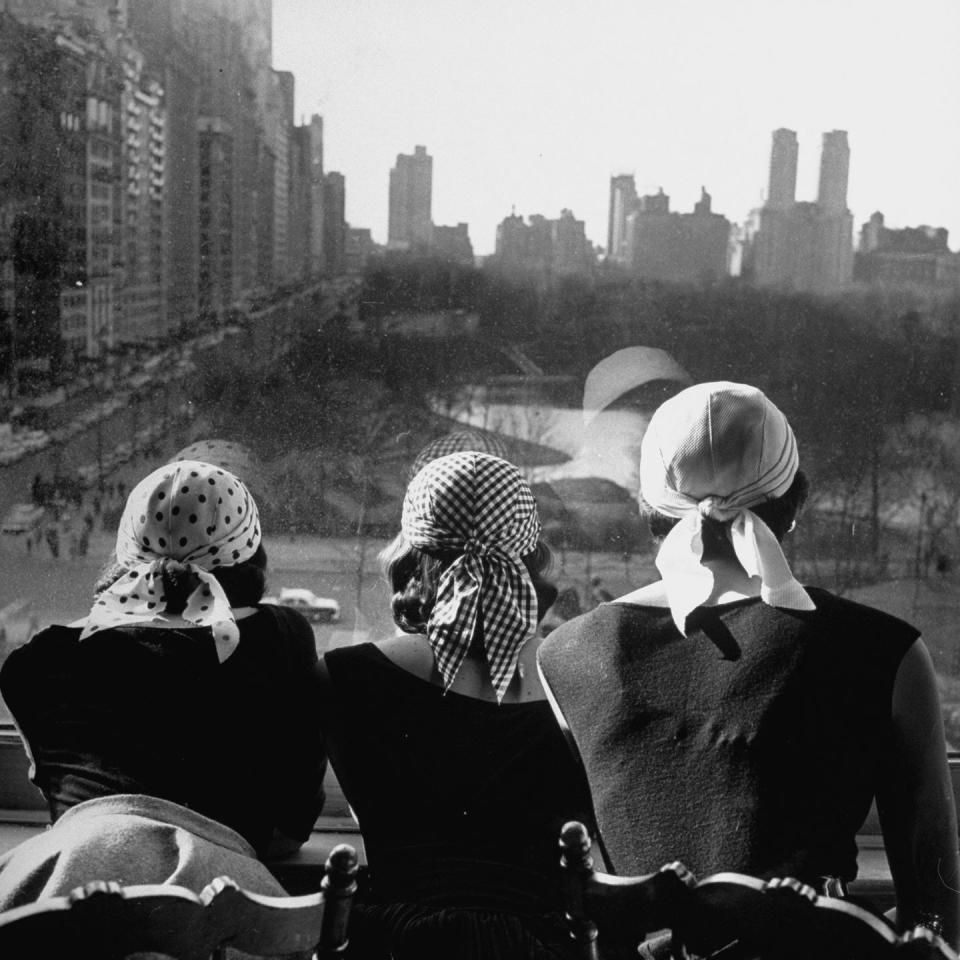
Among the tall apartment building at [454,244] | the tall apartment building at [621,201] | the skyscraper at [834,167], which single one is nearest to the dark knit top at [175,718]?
the tall apartment building at [454,244]

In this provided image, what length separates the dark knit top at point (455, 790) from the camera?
4.39ft

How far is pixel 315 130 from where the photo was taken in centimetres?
172

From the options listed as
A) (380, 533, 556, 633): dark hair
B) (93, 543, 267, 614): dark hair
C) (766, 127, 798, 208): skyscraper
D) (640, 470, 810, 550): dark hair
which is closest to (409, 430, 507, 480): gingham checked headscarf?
(380, 533, 556, 633): dark hair

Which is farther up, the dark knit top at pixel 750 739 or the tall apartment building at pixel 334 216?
the tall apartment building at pixel 334 216

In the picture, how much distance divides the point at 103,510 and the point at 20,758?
0.43 metres

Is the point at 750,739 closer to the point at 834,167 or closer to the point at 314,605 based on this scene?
the point at 314,605

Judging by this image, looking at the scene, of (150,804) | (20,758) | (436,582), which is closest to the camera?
(150,804)

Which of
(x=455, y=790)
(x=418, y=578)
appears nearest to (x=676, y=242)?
(x=418, y=578)

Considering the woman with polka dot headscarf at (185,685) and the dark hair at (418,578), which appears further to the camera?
the dark hair at (418,578)

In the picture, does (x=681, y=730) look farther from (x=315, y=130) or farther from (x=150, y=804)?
(x=315, y=130)

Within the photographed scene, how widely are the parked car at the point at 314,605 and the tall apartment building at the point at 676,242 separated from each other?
66 centimetres

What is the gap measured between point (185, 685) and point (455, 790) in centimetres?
36

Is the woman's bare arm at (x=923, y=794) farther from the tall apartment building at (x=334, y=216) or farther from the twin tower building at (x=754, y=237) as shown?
the tall apartment building at (x=334, y=216)

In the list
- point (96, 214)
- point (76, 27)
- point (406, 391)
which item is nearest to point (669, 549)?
point (406, 391)
